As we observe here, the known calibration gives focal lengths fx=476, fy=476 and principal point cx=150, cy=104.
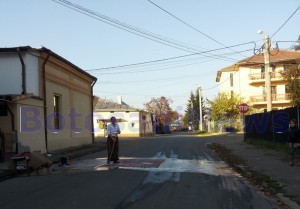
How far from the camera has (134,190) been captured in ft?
35.2

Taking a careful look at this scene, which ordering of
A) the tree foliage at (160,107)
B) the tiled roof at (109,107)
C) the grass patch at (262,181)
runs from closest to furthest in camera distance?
the grass patch at (262,181), the tiled roof at (109,107), the tree foliage at (160,107)

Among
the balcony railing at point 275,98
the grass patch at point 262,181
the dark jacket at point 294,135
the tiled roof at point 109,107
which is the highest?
the balcony railing at point 275,98

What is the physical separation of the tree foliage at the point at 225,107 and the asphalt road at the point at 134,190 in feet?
175

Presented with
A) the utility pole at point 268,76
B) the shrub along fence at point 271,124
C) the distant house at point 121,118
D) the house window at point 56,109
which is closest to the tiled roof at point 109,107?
the distant house at point 121,118

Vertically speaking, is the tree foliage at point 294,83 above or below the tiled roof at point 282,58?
below

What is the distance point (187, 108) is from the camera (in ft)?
467

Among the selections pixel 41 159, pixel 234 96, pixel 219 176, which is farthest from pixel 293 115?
pixel 234 96

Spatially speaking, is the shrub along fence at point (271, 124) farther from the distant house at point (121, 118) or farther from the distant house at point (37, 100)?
the distant house at point (121, 118)

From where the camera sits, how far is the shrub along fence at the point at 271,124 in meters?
22.3

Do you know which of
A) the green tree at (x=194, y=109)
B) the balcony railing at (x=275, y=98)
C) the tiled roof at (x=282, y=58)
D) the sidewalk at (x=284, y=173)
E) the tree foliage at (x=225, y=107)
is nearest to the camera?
the sidewalk at (x=284, y=173)

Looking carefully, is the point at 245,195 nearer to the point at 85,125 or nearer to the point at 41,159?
the point at 41,159

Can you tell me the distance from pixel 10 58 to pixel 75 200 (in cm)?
1453

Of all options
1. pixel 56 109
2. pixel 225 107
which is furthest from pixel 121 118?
pixel 56 109

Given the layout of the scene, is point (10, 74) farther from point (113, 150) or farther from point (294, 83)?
point (294, 83)
